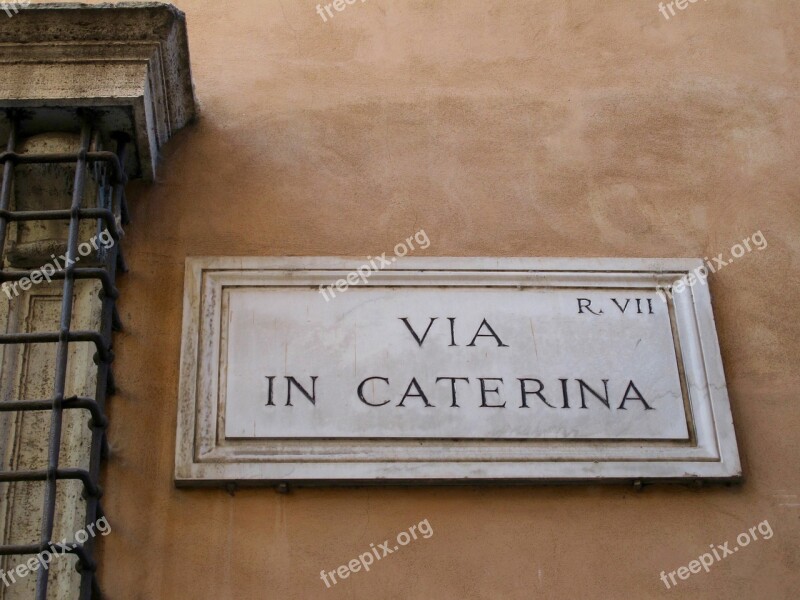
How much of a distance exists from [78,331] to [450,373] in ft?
3.77

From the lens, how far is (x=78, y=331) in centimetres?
377

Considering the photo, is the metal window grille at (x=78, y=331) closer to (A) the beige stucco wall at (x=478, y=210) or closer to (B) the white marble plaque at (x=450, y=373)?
(A) the beige stucco wall at (x=478, y=210)

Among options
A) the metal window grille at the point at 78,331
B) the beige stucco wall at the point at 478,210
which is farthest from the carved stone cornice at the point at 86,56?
the beige stucco wall at the point at 478,210

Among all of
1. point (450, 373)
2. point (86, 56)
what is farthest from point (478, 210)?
point (86, 56)

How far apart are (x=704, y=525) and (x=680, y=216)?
115 cm

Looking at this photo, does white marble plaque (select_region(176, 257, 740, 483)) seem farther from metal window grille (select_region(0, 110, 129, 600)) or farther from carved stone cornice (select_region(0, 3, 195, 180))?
carved stone cornice (select_region(0, 3, 195, 180))

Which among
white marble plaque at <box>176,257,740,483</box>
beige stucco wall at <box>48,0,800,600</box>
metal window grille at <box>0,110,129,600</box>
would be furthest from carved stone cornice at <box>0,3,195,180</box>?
white marble plaque at <box>176,257,740,483</box>

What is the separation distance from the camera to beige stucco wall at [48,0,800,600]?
3.71 metres

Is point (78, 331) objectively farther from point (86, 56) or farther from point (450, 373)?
point (450, 373)

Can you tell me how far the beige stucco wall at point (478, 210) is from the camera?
371 cm

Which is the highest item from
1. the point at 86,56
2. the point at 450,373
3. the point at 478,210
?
the point at 86,56

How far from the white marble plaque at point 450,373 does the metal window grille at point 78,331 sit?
250 mm

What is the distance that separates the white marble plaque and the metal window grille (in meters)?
0.25

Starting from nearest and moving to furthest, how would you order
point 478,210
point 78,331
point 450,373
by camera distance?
point 78,331
point 450,373
point 478,210
